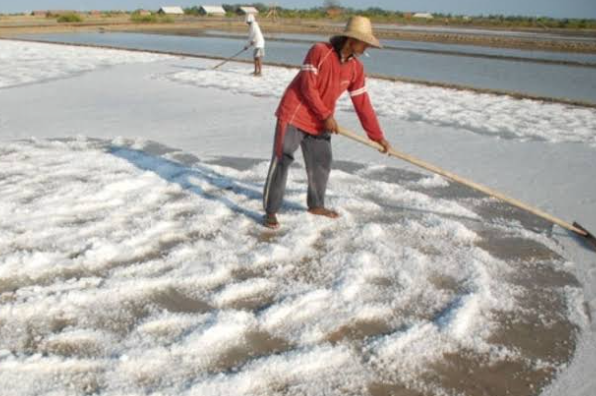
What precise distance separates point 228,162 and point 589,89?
381 inches

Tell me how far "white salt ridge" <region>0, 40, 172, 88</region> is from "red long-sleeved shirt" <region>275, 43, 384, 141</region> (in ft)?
27.3

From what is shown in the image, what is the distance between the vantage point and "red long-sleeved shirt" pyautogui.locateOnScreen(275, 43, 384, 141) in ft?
11.4

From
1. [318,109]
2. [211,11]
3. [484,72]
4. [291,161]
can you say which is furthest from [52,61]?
[211,11]

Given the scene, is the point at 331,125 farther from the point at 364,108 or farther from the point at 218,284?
the point at 218,284

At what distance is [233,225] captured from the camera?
154 inches

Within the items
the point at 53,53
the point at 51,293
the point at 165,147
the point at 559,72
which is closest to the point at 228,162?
the point at 165,147

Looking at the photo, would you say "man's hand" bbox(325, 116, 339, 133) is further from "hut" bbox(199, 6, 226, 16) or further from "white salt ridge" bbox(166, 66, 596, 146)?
"hut" bbox(199, 6, 226, 16)

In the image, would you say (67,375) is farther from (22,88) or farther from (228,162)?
(22,88)

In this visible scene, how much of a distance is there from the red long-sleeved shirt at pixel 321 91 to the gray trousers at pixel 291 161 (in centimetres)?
9

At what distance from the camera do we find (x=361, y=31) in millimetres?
3377

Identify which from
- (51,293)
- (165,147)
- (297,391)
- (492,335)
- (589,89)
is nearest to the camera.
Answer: (297,391)

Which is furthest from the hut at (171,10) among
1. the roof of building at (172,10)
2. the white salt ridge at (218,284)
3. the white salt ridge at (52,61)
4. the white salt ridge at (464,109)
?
the white salt ridge at (218,284)

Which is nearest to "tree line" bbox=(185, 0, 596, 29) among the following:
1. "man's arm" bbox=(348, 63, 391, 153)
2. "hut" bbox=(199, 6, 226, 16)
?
"hut" bbox=(199, 6, 226, 16)

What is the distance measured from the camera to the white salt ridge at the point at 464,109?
7.02 metres
